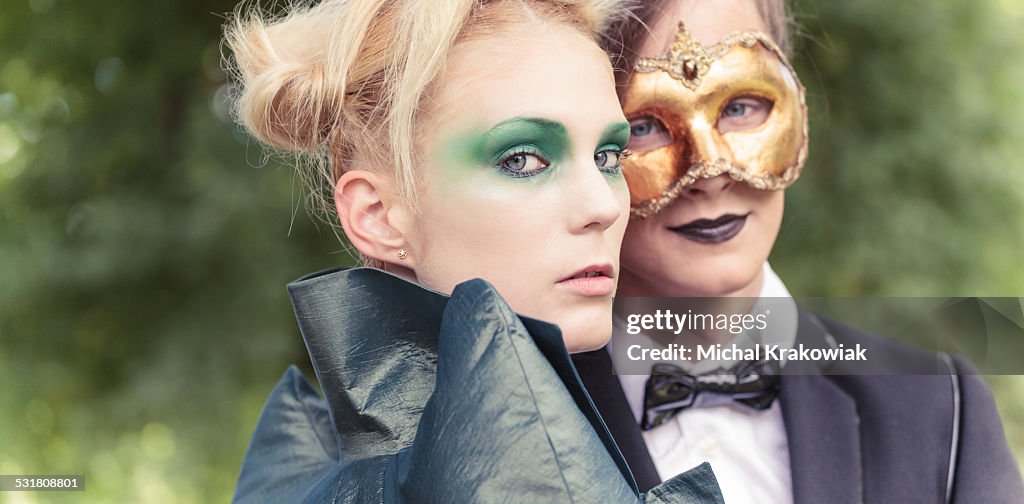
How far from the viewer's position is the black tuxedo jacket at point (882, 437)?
47.7 inches

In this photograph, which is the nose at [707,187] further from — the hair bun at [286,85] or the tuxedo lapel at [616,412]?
the hair bun at [286,85]

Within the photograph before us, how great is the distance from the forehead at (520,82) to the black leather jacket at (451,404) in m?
0.21

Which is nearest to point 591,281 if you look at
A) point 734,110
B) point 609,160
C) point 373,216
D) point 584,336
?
point 584,336

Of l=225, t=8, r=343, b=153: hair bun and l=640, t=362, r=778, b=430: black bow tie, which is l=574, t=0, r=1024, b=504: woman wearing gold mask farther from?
l=225, t=8, r=343, b=153: hair bun

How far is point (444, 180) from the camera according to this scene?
1037 millimetres

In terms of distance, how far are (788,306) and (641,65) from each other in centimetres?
45

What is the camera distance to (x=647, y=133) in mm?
1246

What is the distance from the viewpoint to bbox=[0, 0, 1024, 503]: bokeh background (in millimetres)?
2066

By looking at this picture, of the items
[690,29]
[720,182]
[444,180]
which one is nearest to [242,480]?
[444,180]

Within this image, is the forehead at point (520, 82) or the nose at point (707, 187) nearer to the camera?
the forehead at point (520, 82)

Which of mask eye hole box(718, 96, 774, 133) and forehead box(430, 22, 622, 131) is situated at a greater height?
mask eye hole box(718, 96, 774, 133)

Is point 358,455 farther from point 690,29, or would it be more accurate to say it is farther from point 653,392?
point 690,29

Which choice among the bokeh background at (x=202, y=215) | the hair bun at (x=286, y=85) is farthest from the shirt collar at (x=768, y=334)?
the bokeh background at (x=202, y=215)

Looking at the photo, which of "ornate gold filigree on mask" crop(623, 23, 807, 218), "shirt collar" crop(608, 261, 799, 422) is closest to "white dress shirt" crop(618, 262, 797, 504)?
"shirt collar" crop(608, 261, 799, 422)
